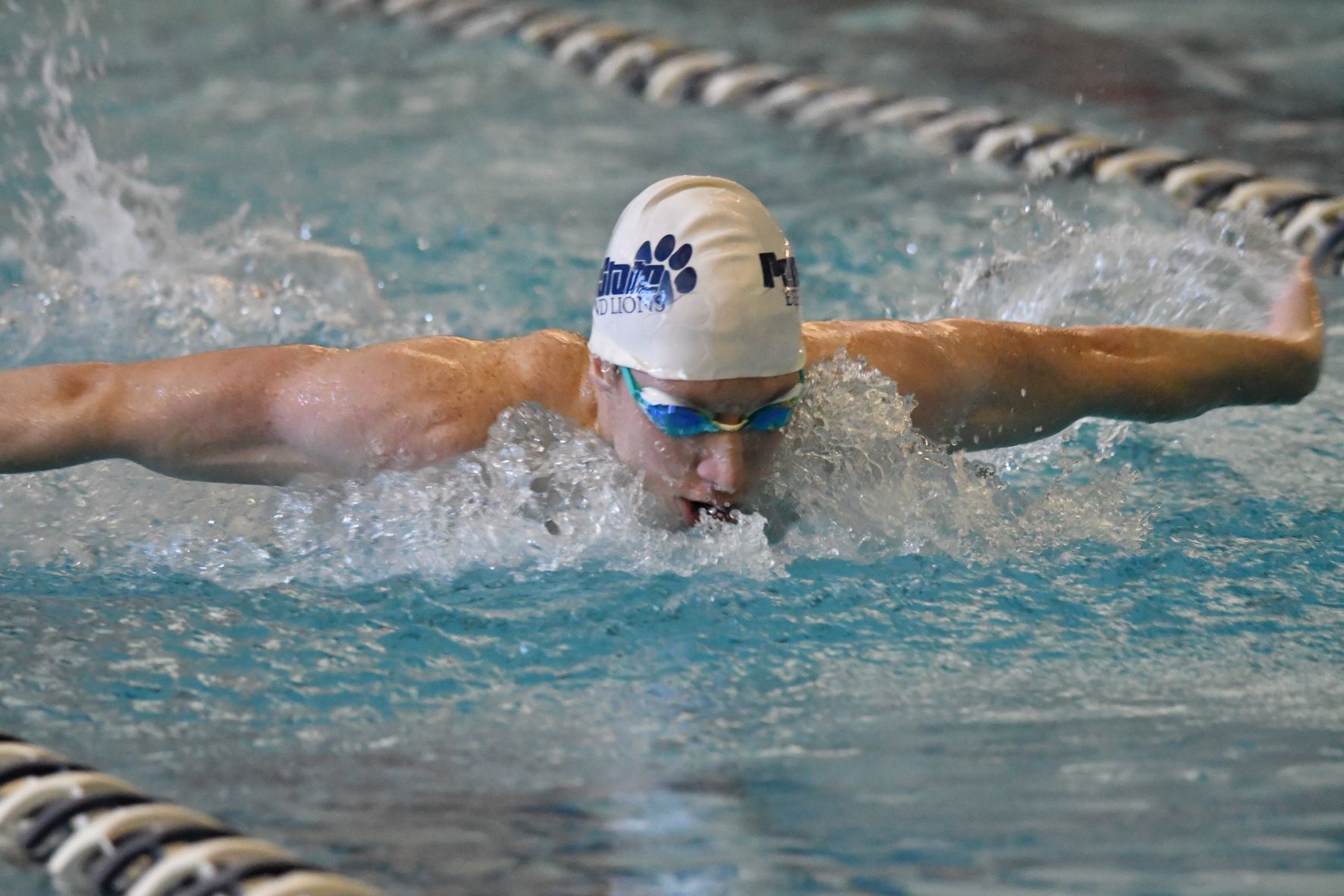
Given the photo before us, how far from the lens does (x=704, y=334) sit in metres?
2.24

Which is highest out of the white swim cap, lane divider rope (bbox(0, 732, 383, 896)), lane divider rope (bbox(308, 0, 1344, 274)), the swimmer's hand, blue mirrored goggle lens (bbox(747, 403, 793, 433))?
lane divider rope (bbox(308, 0, 1344, 274))

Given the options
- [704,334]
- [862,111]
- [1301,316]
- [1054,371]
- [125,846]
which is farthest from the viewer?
[862,111]

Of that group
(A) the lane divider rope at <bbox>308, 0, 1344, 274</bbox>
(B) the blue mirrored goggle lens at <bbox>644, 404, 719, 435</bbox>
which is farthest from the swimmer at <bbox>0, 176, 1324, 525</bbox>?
(A) the lane divider rope at <bbox>308, 0, 1344, 274</bbox>

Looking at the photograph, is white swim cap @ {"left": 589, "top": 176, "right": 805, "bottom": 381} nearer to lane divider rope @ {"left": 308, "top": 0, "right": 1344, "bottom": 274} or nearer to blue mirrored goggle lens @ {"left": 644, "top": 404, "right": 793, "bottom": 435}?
blue mirrored goggle lens @ {"left": 644, "top": 404, "right": 793, "bottom": 435}

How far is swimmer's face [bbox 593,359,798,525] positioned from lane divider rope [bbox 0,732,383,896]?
0.88 m

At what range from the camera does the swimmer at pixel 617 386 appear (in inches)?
89.3

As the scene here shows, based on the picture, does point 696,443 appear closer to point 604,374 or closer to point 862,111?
point 604,374

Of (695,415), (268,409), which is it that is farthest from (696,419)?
(268,409)

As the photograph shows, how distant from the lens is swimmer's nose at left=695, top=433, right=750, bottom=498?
2.28 m

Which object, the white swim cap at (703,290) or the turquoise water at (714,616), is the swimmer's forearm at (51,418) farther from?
the white swim cap at (703,290)

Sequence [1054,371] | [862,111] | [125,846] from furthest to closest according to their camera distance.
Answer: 1. [862,111]
2. [1054,371]
3. [125,846]

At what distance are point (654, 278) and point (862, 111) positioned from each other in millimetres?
3114

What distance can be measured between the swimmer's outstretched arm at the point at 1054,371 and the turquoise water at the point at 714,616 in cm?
9

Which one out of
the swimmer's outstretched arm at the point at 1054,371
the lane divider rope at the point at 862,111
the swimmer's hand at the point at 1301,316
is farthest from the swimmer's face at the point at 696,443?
the lane divider rope at the point at 862,111
